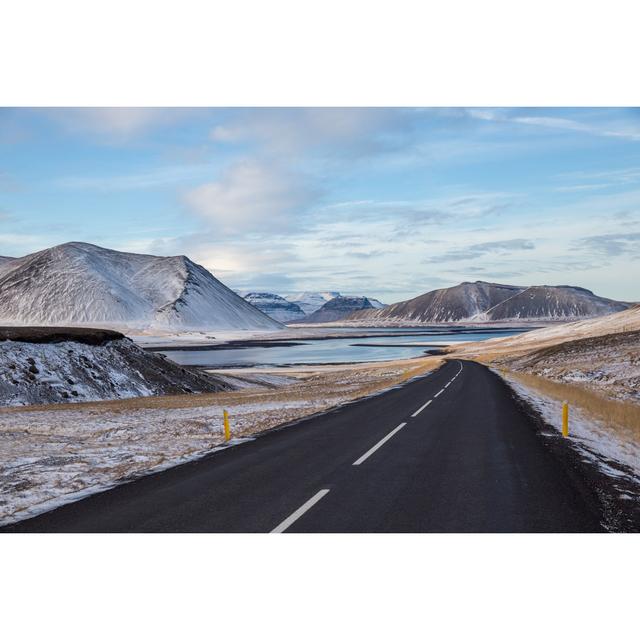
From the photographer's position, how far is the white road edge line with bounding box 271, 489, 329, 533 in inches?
297

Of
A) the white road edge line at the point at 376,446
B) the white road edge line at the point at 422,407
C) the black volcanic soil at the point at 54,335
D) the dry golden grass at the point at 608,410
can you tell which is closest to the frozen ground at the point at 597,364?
the dry golden grass at the point at 608,410

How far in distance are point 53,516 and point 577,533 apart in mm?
7564

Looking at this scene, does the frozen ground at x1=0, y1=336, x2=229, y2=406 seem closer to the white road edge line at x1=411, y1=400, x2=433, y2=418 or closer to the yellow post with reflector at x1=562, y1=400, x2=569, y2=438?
the white road edge line at x1=411, y1=400, x2=433, y2=418

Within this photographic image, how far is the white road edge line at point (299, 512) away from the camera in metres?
7.53

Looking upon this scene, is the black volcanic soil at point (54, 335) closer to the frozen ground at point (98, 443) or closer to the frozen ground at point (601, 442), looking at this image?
the frozen ground at point (98, 443)

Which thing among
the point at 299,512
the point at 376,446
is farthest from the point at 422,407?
the point at 299,512

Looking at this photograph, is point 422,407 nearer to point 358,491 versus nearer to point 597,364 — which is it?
point 358,491

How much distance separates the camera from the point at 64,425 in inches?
851

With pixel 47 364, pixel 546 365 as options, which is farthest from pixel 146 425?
pixel 546 365

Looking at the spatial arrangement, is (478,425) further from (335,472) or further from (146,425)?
(146,425)

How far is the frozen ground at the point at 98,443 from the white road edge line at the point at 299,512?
4.08 meters

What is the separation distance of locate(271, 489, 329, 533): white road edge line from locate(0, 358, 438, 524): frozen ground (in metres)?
4.08

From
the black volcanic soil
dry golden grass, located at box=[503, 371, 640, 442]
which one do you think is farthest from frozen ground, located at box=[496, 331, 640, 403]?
the black volcanic soil

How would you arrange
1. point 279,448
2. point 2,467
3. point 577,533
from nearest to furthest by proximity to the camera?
point 577,533 < point 2,467 < point 279,448
